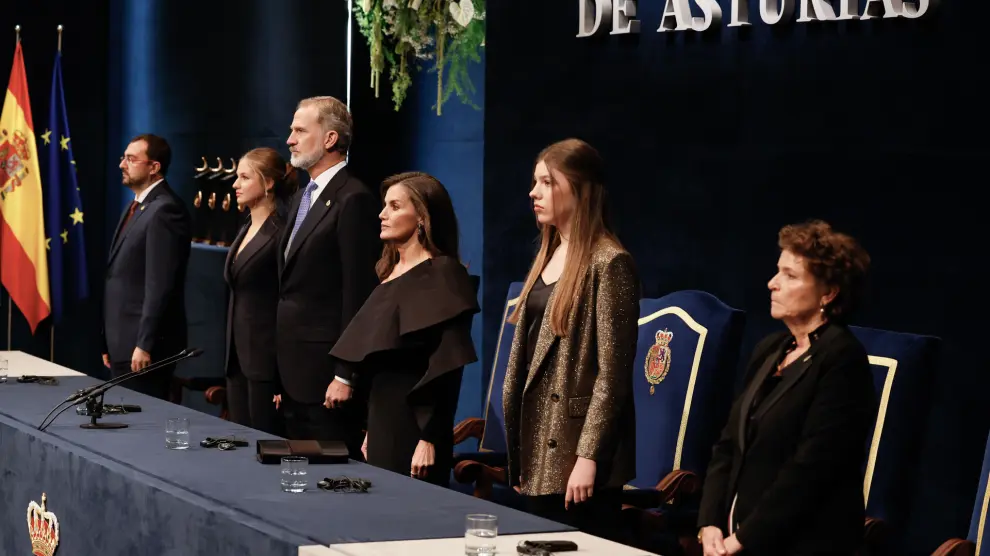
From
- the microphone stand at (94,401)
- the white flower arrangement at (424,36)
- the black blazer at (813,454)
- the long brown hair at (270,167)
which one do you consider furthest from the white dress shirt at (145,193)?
the black blazer at (813,454)

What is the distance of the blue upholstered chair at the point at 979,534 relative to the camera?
3176mm

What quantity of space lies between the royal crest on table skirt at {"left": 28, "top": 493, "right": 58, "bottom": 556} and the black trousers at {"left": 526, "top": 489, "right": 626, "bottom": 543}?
1.15 metres

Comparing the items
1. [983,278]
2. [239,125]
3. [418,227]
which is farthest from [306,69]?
[983,278]

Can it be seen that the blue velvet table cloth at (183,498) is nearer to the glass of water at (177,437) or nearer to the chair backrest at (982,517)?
the glass of water at (177,437)

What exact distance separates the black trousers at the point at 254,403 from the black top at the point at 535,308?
1396 millimetres

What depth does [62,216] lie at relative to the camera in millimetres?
8148

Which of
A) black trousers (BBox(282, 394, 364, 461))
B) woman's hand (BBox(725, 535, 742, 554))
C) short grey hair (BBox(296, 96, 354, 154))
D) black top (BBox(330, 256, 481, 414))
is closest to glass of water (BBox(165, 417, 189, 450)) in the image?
black top (BBox(330, 256, 481, 414))

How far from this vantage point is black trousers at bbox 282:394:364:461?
14.9 ft

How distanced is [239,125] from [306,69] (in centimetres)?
80

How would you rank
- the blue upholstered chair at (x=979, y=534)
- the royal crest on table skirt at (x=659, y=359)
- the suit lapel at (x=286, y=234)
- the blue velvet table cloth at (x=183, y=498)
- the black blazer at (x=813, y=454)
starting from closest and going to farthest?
the blue velvet table cloth at (x=183, y=498)
the black blazer at (x=813, y=454)
the blue upholstered chair at (x=979, y=534)
the royal crest on table skirt at (x=659, y=359)
the suit lapel at (x=286, y=234)

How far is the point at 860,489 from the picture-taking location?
3.00 meters

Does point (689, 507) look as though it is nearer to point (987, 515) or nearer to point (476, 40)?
point (987, 515)

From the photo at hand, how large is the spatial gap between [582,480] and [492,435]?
139cm

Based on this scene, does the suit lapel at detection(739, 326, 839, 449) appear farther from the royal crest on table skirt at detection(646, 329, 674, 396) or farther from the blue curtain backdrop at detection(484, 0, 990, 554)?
the royal crest on table skirt at detection(646, 329, 674, 396)
